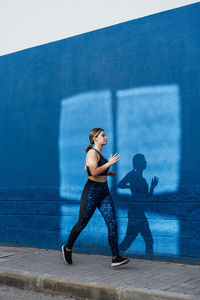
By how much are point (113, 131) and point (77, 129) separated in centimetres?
69

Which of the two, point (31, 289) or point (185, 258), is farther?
point (185, 258)

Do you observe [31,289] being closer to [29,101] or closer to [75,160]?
[75,160]

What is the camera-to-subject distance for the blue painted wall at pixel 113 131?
521cm

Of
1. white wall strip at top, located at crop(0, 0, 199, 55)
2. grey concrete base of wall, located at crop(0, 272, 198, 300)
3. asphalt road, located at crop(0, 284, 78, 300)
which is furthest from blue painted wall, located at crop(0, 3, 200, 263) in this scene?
asphalt road, located at crop(0, 284, 78, 300)

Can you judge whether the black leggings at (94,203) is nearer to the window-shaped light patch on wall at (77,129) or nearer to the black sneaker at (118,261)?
the black sneaker at (118,261)

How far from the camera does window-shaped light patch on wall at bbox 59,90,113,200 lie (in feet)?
19.7

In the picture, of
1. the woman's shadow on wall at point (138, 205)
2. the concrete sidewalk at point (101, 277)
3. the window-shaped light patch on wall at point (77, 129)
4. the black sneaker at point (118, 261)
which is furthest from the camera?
the window-shaped light patch on wall at point (77, 129)

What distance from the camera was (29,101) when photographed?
22.6 feet

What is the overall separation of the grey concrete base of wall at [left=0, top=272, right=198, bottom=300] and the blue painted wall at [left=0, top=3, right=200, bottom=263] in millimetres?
1374

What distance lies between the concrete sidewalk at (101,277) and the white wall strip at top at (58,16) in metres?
3.40

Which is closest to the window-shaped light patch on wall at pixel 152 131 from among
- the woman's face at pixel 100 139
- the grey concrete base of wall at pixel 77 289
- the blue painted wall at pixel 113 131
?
the blue painted wall at pixel 113 131

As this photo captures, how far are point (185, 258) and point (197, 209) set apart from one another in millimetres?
634

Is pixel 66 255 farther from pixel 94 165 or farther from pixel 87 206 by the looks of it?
pixel 94 165

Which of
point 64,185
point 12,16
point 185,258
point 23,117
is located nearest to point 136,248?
point 185,258
